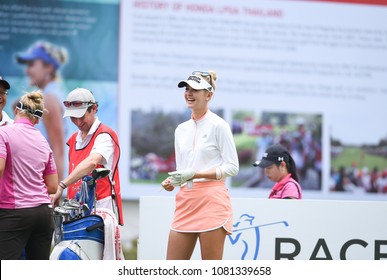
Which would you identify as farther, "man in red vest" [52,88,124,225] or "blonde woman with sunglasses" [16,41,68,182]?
"blonde woman with sunglasses" [16,41,68,182]

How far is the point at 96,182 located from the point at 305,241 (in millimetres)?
1852

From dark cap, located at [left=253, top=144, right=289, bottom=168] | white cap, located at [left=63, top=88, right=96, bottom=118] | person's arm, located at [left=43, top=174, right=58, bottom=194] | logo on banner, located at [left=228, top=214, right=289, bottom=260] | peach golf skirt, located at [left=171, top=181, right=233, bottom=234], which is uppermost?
white cap, located at [left=63, top=88, right=96, bottom=118]

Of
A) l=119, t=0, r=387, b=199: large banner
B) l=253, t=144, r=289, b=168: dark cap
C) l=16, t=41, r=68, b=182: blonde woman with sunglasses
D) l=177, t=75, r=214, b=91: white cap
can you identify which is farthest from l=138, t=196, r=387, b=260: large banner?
l=119, t=0, r=387, b=199: large banner

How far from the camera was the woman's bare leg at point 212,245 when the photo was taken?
5695mm

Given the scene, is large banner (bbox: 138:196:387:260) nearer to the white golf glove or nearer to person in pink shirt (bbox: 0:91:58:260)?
person in pink shirt (bbox: 0:91:58:260)

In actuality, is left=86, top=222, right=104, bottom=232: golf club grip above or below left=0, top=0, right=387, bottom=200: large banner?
below

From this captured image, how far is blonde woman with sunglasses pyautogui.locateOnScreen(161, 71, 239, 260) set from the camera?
18.7ft

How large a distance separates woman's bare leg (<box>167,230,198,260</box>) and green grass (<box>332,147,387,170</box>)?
7485mm

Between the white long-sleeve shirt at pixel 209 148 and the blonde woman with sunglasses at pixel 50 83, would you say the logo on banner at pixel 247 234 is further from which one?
the blonde woman with sunglasses at pixel 50 83

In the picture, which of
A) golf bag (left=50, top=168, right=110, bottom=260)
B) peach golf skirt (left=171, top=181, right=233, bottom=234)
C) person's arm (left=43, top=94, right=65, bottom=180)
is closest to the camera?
peach golf skirt (left=171, top=181, right=233, bottom=234)

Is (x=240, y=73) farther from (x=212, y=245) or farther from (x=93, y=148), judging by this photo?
(x=212, y=245)

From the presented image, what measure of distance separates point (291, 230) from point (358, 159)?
6168mm

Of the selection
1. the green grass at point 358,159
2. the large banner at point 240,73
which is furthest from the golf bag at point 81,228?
the green grass at point 358,159
